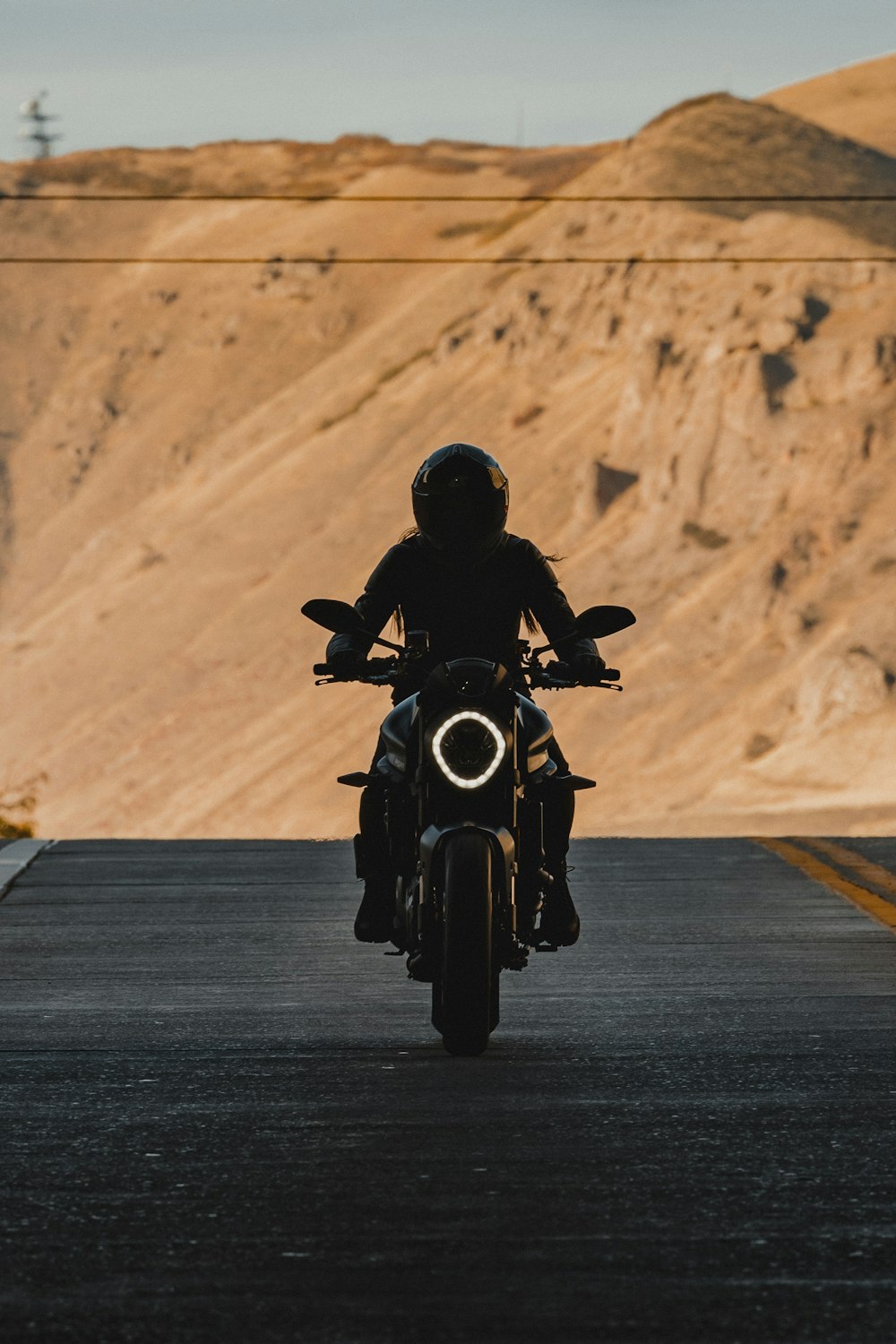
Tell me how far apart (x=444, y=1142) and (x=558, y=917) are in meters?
2.16

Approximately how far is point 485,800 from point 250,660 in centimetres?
6295

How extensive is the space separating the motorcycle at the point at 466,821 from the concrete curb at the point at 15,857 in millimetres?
6357

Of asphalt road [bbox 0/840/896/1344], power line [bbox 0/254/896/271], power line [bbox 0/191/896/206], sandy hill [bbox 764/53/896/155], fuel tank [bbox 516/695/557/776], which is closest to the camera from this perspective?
asphalt road [bbox 0/840/896/1344]

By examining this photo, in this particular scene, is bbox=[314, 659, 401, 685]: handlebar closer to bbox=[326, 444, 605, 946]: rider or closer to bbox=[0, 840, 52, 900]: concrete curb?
bbox=[326, 444, 605, 946]: rider

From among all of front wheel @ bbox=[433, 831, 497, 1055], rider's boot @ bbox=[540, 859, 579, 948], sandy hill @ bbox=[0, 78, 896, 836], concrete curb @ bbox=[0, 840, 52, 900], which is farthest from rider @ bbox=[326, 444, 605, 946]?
sandy hill @ bbox=[0, 78, 896, 836]

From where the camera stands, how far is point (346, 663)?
8859 mm

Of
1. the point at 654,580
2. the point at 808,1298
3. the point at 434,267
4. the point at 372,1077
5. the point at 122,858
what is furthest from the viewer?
the point at 434,267

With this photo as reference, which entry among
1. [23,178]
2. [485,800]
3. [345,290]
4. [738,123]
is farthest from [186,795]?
[23,178]

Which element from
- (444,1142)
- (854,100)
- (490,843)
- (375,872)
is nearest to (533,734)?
(490,843)

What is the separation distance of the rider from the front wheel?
0.66 metres

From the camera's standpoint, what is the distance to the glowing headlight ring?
325 inches

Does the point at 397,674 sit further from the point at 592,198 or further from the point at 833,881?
the point at 592,198

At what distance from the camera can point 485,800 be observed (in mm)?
8328

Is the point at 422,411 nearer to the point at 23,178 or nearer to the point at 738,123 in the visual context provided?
the point at 738,123
